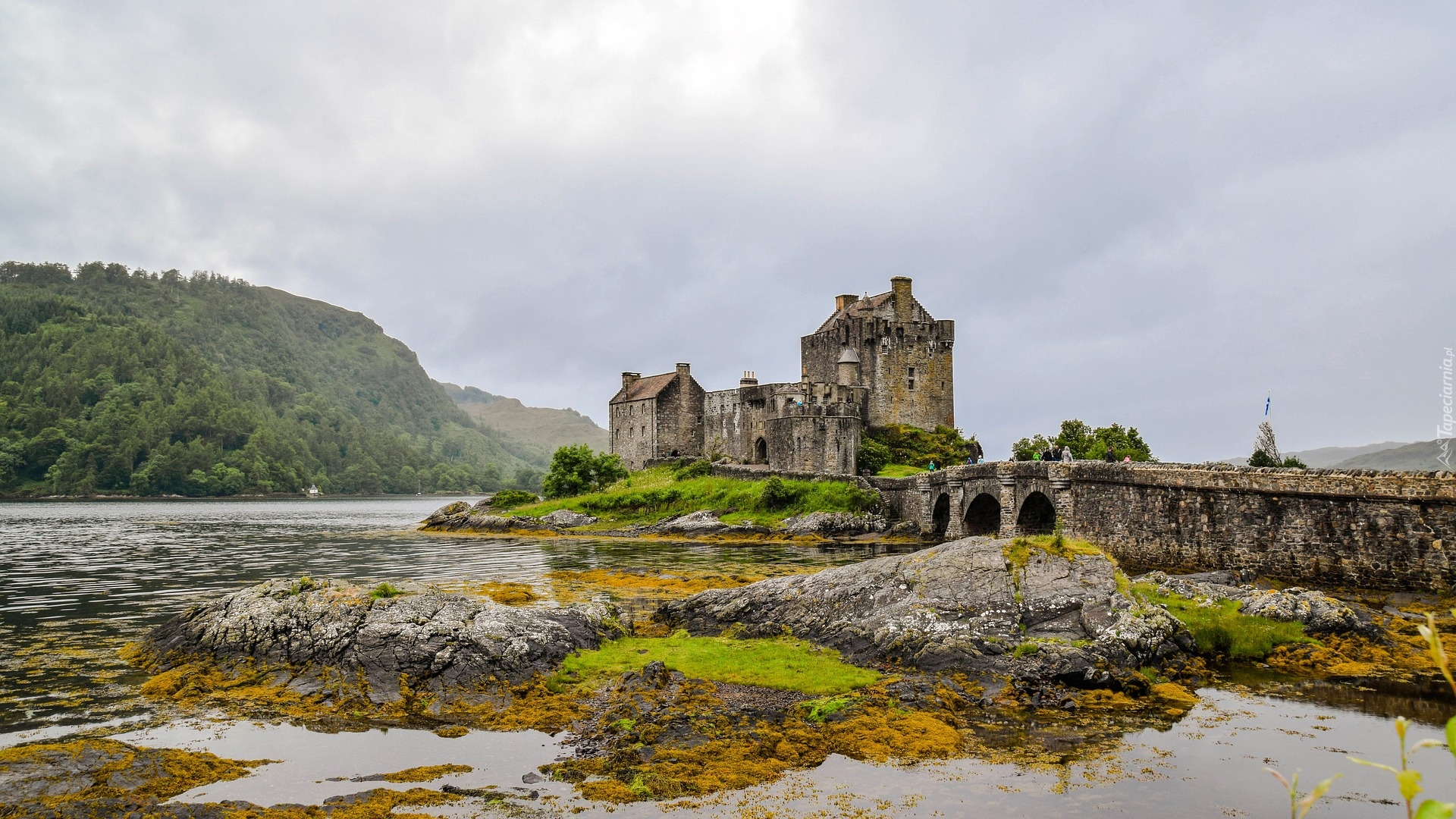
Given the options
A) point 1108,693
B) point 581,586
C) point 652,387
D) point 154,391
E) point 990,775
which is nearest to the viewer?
point 990,775

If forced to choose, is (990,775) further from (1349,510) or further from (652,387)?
(652,387)

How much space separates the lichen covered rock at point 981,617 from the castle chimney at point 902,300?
4546cm

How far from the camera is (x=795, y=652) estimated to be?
18438mm

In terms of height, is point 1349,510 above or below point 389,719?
above

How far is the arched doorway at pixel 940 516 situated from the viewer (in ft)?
159

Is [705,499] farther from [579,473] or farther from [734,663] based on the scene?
[734,663]

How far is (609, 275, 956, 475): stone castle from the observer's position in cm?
5975

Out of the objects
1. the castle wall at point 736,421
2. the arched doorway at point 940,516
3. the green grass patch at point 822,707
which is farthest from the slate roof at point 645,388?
the green grass patch at point 822,707

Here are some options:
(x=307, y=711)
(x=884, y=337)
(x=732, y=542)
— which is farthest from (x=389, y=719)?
(x=884, y=337)

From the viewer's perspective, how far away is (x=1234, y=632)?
61.2 ft

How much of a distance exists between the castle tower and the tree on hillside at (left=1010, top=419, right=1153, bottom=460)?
8.17m

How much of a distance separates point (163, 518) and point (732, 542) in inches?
2549

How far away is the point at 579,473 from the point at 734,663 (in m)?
57.9

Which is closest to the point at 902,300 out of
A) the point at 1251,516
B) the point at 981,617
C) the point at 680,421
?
the point at 680,421
